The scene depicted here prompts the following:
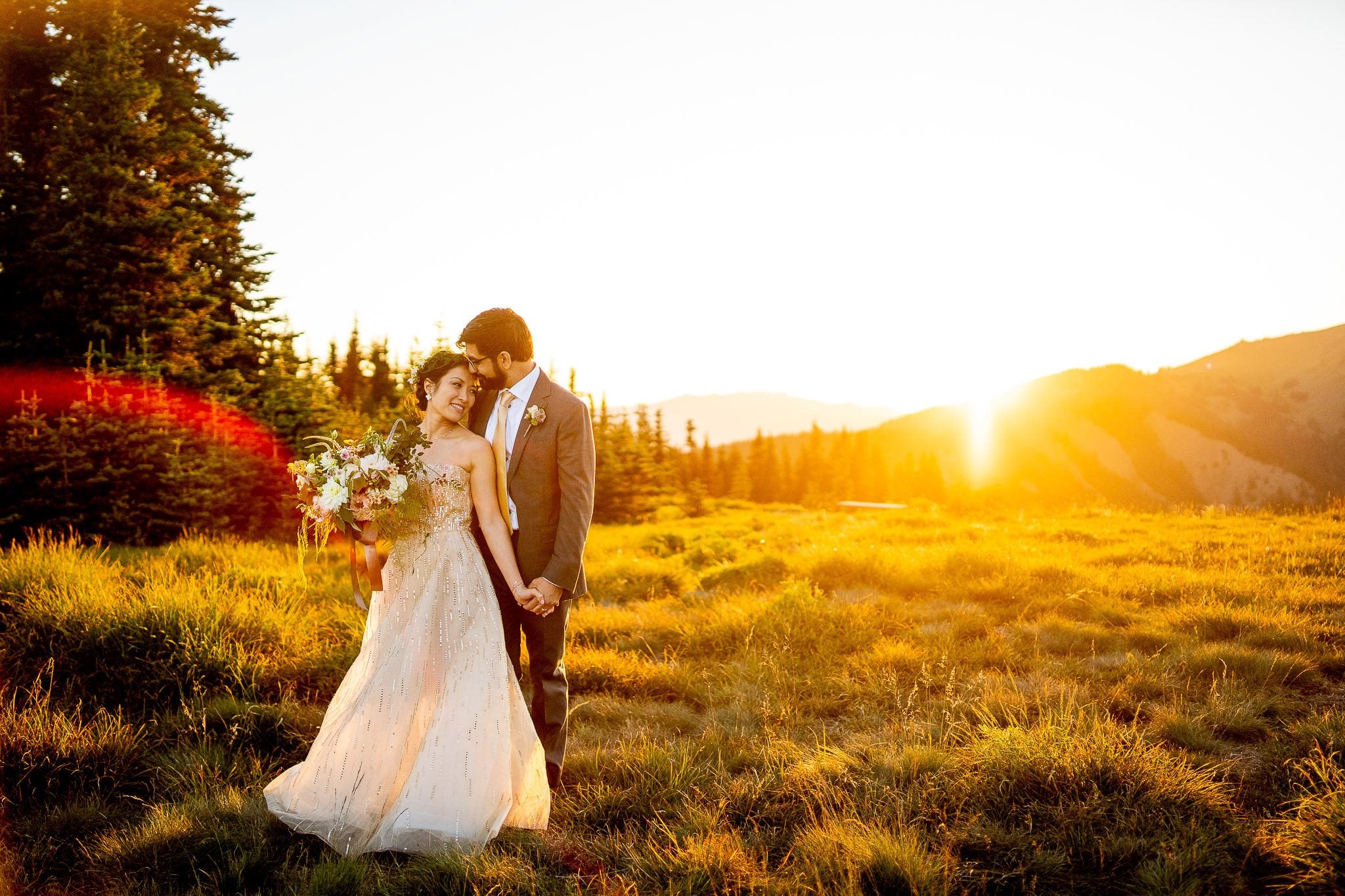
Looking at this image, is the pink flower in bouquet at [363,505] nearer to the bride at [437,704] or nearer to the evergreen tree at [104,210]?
the bride at [437,704]

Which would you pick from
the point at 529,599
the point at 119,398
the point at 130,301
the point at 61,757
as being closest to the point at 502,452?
the point at 529,599

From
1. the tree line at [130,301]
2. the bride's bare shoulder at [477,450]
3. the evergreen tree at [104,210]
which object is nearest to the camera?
the bride's bare shoulder at [477,450]

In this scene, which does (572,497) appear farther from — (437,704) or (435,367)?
(437,704)

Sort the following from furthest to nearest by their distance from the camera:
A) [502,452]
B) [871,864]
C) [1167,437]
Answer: [1167,437] < [502,452] < [871,864]

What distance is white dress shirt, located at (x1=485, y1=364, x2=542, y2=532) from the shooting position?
14.1 feet

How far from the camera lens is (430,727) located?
385 cm

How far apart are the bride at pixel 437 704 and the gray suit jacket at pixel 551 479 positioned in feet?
0.58

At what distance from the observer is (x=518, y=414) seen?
14.2 ft

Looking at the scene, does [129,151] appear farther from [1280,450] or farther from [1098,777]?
[1280,450]

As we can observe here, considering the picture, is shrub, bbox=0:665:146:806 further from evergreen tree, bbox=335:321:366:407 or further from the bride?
evergreen tree, bbox=335:321:366:407

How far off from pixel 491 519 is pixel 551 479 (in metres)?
0.42

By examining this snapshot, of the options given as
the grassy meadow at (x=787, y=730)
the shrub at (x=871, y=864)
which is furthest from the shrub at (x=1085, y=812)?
the shrub at (x=871, y=864)

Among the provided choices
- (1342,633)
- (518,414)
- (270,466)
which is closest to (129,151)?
(270,466)

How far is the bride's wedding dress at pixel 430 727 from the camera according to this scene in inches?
145
